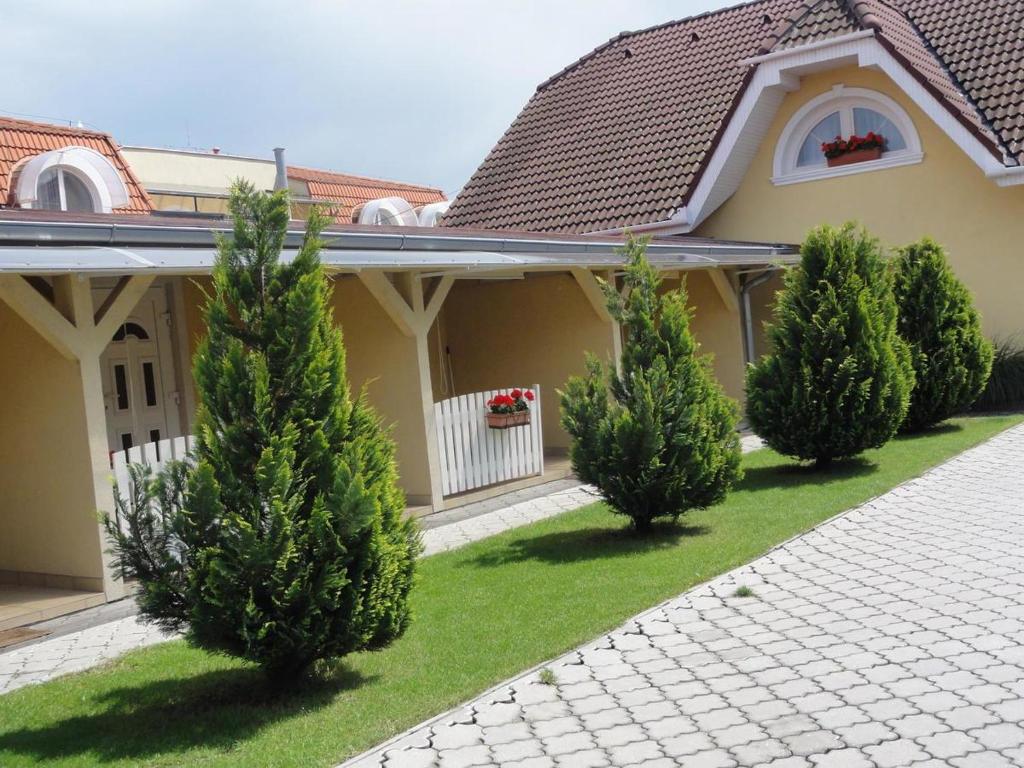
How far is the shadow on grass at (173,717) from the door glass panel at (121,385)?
6.09m

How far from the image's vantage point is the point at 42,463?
8.34 meters

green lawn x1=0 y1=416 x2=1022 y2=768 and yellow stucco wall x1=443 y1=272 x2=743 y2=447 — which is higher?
yellow stucco wall x1=443 y1=272 x2=743 y2=447

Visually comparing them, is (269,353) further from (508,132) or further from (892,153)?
(508,132)

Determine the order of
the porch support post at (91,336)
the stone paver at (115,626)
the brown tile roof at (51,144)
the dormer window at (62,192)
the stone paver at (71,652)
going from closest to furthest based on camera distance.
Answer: the stone paver at (71,652) < the stone paver at (115,626) < the porch support post at (91,336) < the dormer window at (62,192) < the brown tile roof at (51,144)

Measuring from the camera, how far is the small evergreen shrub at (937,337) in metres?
14.0

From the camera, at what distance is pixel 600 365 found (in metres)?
9.05

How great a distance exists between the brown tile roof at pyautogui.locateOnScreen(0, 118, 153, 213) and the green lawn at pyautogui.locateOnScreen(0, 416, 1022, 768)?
46.3 ft

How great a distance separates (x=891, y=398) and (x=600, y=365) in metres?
3.99

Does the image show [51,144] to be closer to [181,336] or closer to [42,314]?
[181,336]

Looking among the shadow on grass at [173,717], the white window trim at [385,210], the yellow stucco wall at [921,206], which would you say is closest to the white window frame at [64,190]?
the white window trim at [385,210]

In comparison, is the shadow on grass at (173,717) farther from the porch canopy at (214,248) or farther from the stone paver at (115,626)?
the porch canopy at (214,248)

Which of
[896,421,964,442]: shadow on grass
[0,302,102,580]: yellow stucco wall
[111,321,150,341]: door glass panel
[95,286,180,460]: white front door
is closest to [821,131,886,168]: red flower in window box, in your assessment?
[896,421,964,442]: shadow on grass

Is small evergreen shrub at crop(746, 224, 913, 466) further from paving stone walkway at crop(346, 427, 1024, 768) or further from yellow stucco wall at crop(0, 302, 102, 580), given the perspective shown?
yellow stucco wall at crop(0, 302, 102, 580)

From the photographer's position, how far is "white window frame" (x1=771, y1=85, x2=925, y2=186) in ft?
58.9
